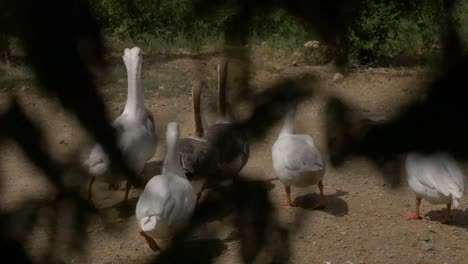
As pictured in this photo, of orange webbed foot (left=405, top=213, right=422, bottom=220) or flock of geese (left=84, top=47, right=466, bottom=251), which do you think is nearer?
flock of geese (left=84, top=47, right=466, bottom=251)

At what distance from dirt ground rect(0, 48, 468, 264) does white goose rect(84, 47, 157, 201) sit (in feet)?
0.13

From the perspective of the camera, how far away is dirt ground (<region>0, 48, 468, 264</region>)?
162 cm

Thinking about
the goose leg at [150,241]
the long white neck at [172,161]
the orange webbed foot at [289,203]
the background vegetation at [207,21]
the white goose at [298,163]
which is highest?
the background vegetation at [207,21]

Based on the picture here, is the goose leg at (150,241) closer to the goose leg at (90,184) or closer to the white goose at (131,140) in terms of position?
the white goose at (131,140)

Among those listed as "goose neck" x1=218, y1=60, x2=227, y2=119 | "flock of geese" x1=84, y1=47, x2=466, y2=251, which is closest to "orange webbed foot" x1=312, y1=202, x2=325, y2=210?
"flock of geese" x1=84, y1=47, x2=466, y2=251

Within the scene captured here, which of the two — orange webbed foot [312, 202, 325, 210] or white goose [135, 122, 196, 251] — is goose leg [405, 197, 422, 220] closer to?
orange webbed foot [312, 202, 325, 210]

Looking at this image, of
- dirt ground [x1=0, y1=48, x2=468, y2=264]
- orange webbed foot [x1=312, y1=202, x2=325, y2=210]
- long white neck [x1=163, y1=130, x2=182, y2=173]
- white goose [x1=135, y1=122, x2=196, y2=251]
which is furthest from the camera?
orange webbed foot [x1=312, y1=202, x2=325, y2=210]

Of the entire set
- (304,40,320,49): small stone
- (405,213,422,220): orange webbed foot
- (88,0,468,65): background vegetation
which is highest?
(88,0,468,65): background vegetation

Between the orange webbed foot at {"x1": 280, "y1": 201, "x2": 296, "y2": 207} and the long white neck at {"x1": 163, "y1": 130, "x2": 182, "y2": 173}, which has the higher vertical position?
the long white neck at {"x1": 163, "y1": 130, "x2": 182, "y2": 173}

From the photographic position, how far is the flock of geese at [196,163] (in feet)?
5.17

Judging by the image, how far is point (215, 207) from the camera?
6.26ft

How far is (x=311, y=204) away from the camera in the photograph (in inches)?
163

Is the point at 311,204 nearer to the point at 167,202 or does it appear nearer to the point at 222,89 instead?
the point at 167,202

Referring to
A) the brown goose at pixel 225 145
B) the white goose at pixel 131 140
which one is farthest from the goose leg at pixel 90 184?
the brown goose at pixel 225 145
